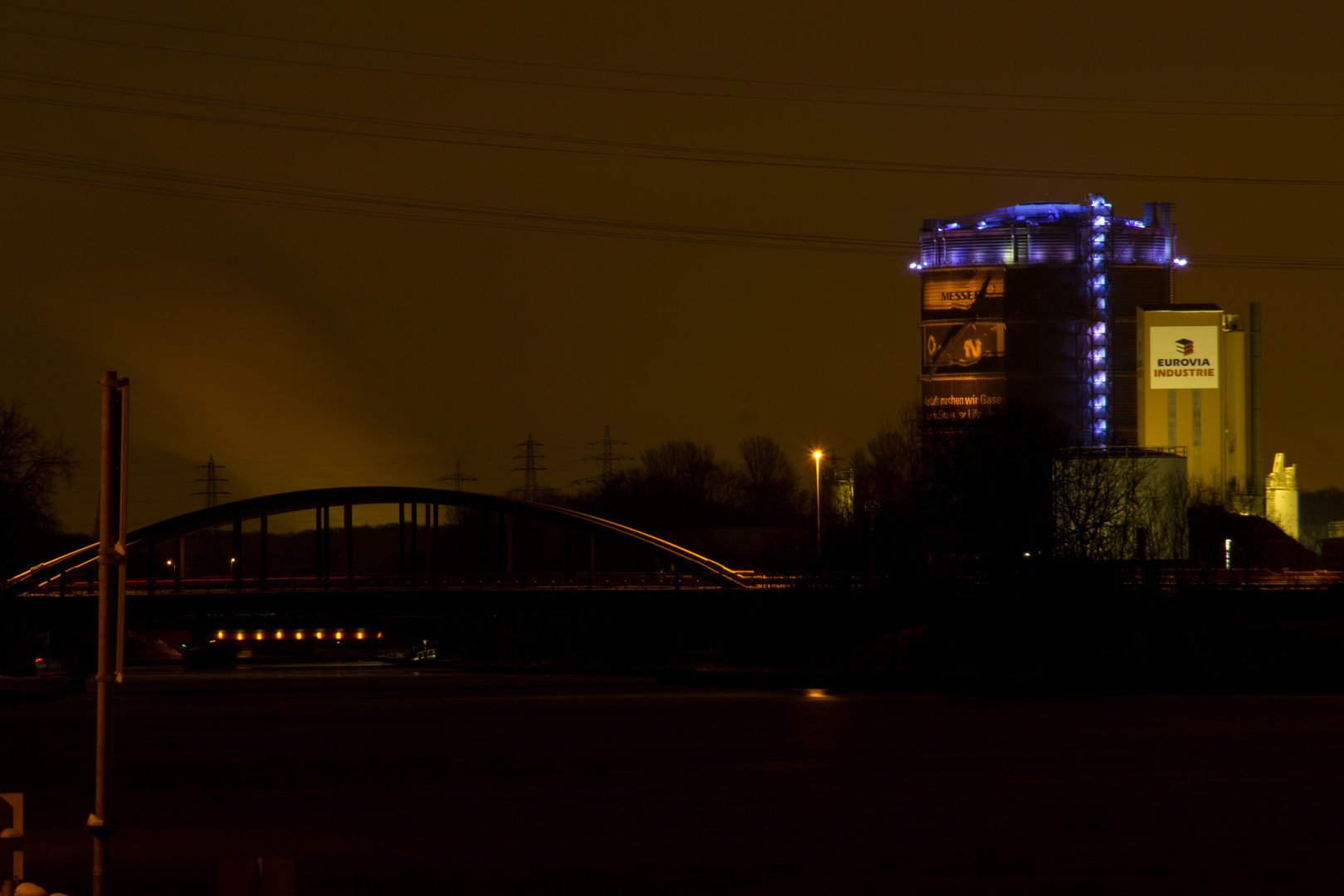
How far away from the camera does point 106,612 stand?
8.17 metres

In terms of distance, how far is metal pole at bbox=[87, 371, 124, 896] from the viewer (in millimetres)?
8156

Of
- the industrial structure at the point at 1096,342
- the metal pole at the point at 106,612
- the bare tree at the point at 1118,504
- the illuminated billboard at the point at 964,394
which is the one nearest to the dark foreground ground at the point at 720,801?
the metal pole at the point at 106,612

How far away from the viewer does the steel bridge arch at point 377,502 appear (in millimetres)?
88188

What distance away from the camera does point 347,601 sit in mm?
73188

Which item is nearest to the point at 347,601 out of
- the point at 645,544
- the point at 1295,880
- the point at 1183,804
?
the point at 645,544

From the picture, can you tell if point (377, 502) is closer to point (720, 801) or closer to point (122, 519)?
point (720, 801)

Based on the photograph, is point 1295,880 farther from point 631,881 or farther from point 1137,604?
point 1137,604

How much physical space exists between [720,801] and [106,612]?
41.0 ft

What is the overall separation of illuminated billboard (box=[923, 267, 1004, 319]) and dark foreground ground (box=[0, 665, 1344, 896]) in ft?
326

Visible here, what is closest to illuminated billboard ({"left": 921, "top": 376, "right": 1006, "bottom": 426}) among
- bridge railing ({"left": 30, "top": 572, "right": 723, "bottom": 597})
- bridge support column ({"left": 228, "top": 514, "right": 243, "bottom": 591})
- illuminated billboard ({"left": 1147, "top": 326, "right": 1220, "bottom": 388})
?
illuminated billboard ({"left": 1147, "top": 326, "right": 1220, "bottom": 388})

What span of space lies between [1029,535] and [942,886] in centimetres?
5117

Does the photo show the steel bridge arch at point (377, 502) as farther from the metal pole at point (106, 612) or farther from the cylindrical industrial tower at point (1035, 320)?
the metal pole at point (106, 612)

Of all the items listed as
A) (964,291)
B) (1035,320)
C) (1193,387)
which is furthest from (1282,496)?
(964,291)

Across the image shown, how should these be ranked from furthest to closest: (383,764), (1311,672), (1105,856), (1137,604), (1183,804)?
(1137,604) → (1311,672) → (383,764) → (1183,804) → (1105,856)
